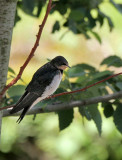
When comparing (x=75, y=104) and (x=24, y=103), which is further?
(x=75, y=104)

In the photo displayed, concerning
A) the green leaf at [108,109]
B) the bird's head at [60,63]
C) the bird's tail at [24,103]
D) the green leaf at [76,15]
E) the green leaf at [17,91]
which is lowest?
the green leaf at [108,109]

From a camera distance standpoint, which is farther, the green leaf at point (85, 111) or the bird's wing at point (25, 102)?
the green leaf at point (85, 111)

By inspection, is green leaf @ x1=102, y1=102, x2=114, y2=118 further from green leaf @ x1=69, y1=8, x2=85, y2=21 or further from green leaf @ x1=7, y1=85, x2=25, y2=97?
green leaf @ x1=69, y1=8, x2=85, y2=21

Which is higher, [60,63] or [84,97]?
[60,63]

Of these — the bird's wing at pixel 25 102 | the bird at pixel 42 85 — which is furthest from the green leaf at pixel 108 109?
the bird's wing at pixel 25 102

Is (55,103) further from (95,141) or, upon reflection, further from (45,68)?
(95,141)

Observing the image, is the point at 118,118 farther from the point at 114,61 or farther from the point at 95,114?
the point at 114,61

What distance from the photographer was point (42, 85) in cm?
172

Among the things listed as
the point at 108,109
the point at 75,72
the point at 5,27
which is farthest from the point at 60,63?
the point at 5,27

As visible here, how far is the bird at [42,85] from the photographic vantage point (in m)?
1.60

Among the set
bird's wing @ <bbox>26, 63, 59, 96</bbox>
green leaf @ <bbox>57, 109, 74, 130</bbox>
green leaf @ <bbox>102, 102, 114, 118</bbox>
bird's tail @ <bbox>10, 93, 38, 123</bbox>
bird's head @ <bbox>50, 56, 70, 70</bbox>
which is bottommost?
green leaf @ <bbox>57, 109, 74, 130</bbox>

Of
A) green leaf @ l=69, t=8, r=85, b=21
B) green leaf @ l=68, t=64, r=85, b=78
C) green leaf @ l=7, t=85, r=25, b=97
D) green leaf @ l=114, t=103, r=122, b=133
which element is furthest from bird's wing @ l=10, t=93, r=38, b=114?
green leaf @ l=69, t=8, r=85, b=21

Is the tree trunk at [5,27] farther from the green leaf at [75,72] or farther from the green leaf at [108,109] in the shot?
the green leaf at [108,109]

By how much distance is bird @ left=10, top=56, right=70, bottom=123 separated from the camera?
1602mm
